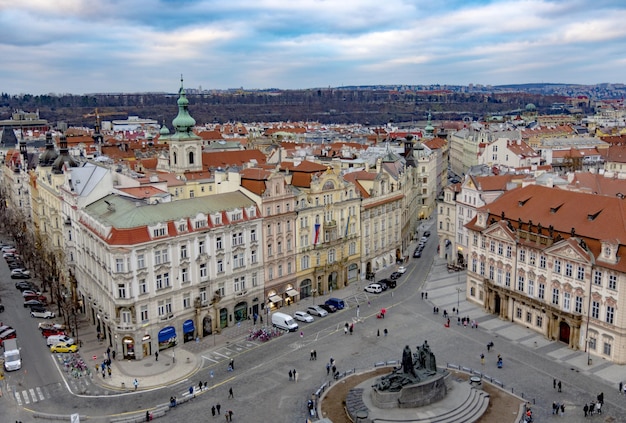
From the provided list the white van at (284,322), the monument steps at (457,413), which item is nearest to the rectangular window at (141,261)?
the white van at (284,322)

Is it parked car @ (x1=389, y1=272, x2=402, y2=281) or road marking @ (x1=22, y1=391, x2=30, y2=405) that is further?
parked car @ (x1=389, y1=272, x2=402, y2=281)

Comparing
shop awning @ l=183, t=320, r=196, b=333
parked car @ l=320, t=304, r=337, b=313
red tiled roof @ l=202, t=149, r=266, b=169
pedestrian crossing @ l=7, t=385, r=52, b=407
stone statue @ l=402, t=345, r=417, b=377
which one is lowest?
pedestrian crossing @ l=7, t=385, r=52, b=407

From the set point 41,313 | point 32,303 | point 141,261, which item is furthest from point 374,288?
point 32,303

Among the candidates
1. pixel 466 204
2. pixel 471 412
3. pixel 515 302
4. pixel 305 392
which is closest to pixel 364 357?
pixel 305 392

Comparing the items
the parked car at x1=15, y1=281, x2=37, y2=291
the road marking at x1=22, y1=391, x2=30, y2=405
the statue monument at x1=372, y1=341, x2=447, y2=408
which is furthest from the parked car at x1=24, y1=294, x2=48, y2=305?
the statue monument at x1=372, y1=341, x2=447, y2=408

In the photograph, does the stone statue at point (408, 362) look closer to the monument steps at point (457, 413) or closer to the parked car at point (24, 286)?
the monument steps at point (457, 413)

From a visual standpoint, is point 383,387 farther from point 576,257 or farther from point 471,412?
point 576,257

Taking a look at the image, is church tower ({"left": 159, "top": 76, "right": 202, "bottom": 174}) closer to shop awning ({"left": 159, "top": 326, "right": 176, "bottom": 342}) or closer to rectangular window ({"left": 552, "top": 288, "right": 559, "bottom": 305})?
shop awning ({"left": 159, "top": 326, "right": 176, "bottom": 342})
